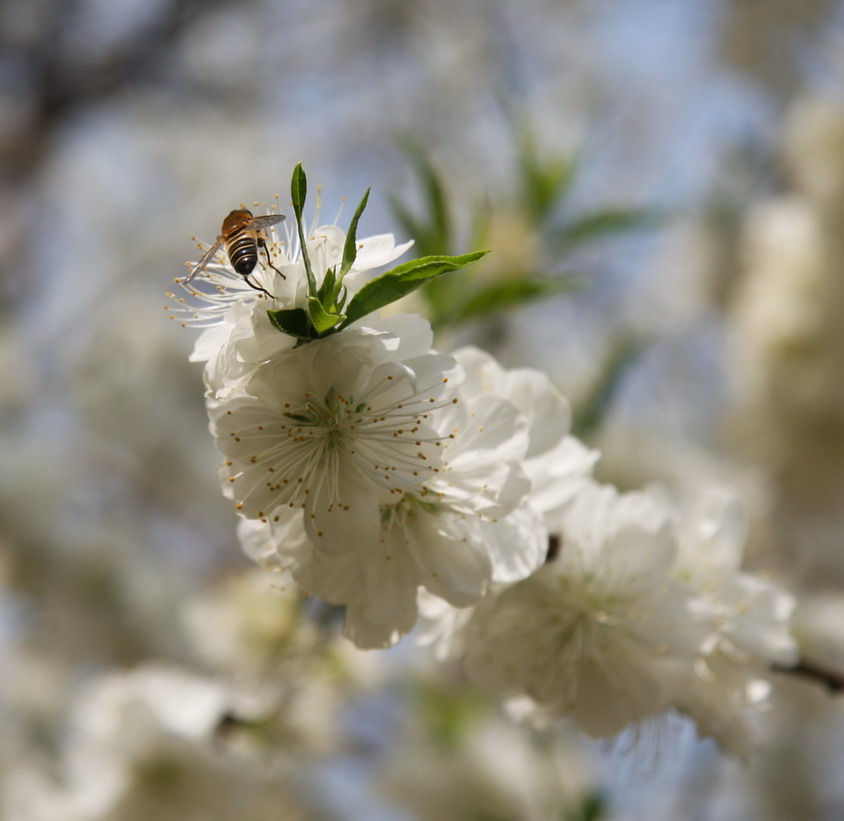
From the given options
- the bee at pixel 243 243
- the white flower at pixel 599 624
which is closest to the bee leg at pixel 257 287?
the bee at pixel 243 243

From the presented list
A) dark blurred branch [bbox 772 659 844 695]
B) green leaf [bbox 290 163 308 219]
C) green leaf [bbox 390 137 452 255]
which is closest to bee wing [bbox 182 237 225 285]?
green leaf [bbox 290 163 308 219]

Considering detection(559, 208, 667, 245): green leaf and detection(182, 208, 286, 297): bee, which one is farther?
detection(559, 208, 667, 245): green leaf

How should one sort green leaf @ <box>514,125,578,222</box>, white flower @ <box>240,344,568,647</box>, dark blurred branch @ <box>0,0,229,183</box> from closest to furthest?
1. white flower @ <box>240,344,568,647</box>
2. green leaf @ <box>514,125,578,222</box>
3. dark blurred branch @ <box>0,0,229,183</box>

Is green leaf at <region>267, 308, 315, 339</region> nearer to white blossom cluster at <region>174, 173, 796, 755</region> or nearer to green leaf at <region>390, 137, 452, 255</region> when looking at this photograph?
white blossom cluster at <region>174, 173, 796, 755</region>

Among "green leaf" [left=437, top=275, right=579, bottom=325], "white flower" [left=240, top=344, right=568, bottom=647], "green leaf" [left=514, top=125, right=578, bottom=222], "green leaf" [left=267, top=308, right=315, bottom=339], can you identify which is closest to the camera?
"green leaf" [left=267, top=308, right=315, bottom=339]

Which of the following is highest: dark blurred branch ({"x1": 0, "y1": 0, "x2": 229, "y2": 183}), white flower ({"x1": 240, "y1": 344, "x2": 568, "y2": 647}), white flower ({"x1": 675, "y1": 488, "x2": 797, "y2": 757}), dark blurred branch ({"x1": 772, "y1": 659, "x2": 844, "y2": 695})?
dark blurred branch ({"x1": 0, "y1": 0, "x2": 229, "y2": 183})

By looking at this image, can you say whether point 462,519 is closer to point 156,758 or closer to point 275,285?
point 275,285

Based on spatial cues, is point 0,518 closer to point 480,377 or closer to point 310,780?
point 310,780
